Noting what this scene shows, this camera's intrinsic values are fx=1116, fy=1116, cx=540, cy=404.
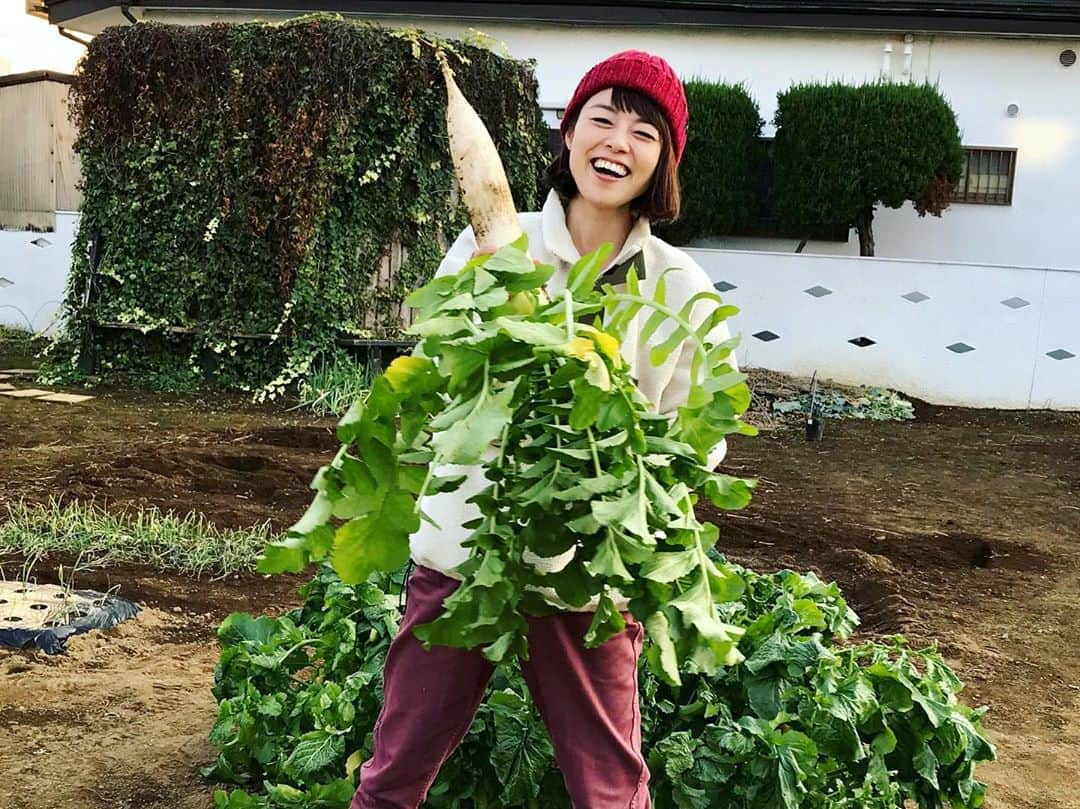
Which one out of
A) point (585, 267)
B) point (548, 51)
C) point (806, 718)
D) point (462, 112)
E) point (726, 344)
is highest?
point (548, 51)

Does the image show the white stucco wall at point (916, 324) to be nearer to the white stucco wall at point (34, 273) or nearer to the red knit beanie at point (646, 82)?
the white stucco wall at point (34, 273)

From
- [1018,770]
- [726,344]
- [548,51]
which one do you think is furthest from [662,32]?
[726,344]

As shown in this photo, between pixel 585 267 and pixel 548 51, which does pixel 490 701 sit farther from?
pixel 548 51

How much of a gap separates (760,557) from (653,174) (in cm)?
346

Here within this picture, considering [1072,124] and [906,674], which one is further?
[1072,124]

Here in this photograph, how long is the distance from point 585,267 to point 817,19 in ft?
37.7

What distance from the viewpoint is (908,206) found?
11969 mm

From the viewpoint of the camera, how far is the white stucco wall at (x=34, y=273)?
11.3m

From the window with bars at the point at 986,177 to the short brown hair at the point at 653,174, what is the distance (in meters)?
10.8

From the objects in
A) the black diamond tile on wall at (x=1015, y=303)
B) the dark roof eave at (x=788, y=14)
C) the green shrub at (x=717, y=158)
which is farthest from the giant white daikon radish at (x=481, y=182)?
the dark roof eave at (x=788, y=14)

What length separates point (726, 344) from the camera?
5.52 ft

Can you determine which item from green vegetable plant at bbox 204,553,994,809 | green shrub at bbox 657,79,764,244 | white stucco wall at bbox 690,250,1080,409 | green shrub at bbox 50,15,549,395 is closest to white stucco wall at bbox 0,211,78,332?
green shrub at bbox 50,15,549,395

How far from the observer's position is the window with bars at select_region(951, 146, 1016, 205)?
11.9m

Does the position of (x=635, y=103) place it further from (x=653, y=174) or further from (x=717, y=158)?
(x=717, y=158)
